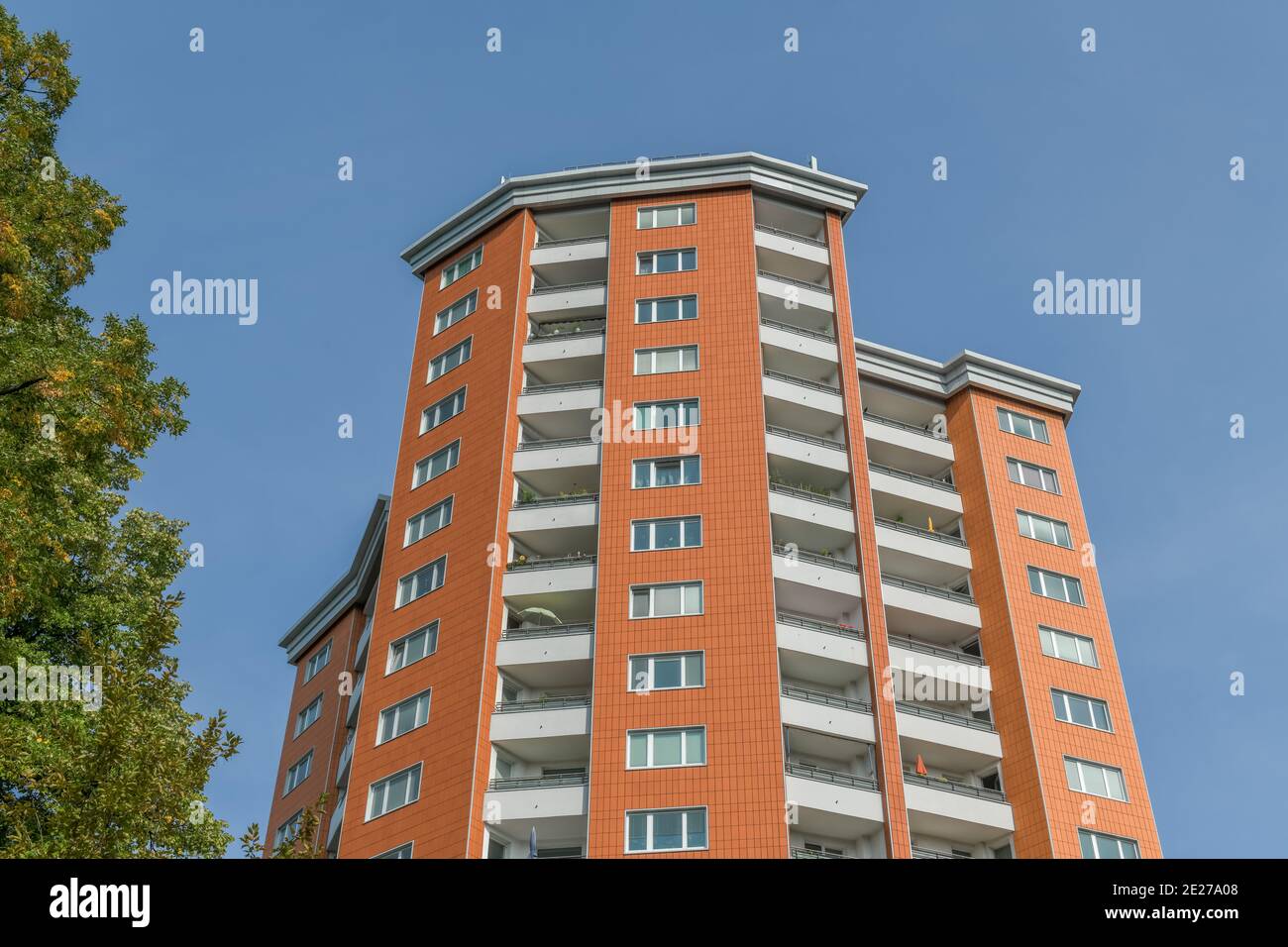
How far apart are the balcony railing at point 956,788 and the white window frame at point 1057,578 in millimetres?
10562

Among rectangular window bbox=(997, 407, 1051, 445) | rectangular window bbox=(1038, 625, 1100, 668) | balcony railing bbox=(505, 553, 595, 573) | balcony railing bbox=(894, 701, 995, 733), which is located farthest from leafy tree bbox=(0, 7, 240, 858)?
rectangular window bbox=(997, 407, 1051, 445)

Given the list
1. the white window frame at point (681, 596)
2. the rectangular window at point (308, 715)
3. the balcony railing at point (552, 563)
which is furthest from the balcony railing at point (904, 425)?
the rectangular window at point (308, 715)

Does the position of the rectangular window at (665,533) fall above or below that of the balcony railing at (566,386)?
below

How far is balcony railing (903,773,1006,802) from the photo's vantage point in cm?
4653

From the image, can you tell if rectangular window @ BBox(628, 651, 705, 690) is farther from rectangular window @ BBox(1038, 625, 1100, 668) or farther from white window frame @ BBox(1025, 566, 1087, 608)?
white window frame @ BBox(1025, 566, 1087, 608)

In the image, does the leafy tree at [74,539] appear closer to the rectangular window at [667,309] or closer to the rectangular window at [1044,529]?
the rectangular window at [667,309]

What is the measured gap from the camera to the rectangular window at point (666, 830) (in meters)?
40.7

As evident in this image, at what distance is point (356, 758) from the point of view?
156 feet

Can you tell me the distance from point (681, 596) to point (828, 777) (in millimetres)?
8539

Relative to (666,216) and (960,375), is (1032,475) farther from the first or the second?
(666,216)

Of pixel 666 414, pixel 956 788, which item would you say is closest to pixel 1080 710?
pixel 956 788

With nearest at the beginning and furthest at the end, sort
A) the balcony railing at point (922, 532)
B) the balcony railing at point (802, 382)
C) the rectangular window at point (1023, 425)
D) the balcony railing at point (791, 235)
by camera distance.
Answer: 1. the balcony railing at point (802, 382)
2. the balcony railing at point (922, 532)
3. the balcony railing at point (791, 235)
4. the rectangular window at point (1023, 425)
